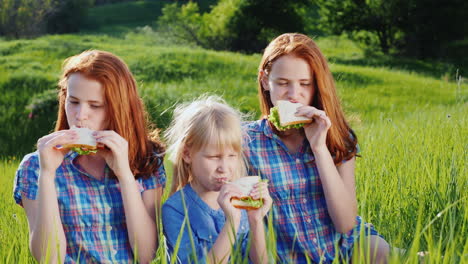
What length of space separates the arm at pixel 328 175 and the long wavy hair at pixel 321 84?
173 millimetres

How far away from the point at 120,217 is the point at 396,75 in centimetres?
1398

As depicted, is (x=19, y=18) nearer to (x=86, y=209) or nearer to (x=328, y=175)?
(x=86, y=209)

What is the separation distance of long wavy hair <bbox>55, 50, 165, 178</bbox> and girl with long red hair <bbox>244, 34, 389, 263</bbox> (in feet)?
1.69

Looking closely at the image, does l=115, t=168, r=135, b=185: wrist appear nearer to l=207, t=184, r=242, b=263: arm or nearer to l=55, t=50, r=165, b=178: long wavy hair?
l=55, t=50, r=165, b=178: long wavy hair

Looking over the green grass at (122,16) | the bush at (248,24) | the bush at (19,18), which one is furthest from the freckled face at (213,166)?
the green grass at (122,16)

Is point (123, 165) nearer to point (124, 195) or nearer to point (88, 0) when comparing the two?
point (124, 195)

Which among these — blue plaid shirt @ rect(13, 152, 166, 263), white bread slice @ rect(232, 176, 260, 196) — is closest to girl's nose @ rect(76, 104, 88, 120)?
blue plaid shirt @ rect(13, 152, 166, 263)

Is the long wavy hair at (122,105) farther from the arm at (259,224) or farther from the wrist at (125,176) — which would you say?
the arm at (259,224)

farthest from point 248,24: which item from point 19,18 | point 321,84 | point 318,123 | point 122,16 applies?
point 318,123

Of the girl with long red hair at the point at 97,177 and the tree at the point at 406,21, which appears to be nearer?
the girl with long red hair at the point at 97,177

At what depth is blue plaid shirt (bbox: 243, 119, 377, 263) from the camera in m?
2.90

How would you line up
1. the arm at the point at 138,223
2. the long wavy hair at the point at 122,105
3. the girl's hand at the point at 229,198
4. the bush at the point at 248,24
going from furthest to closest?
the bush at the point at 248,24 → the long wavy hair at the point at 122,105 → the arm at the point at 138,223 → the girl's hand at the point at 229,198

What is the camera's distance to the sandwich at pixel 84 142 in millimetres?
2432

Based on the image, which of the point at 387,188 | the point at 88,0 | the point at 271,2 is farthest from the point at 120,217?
the point at 88,0
